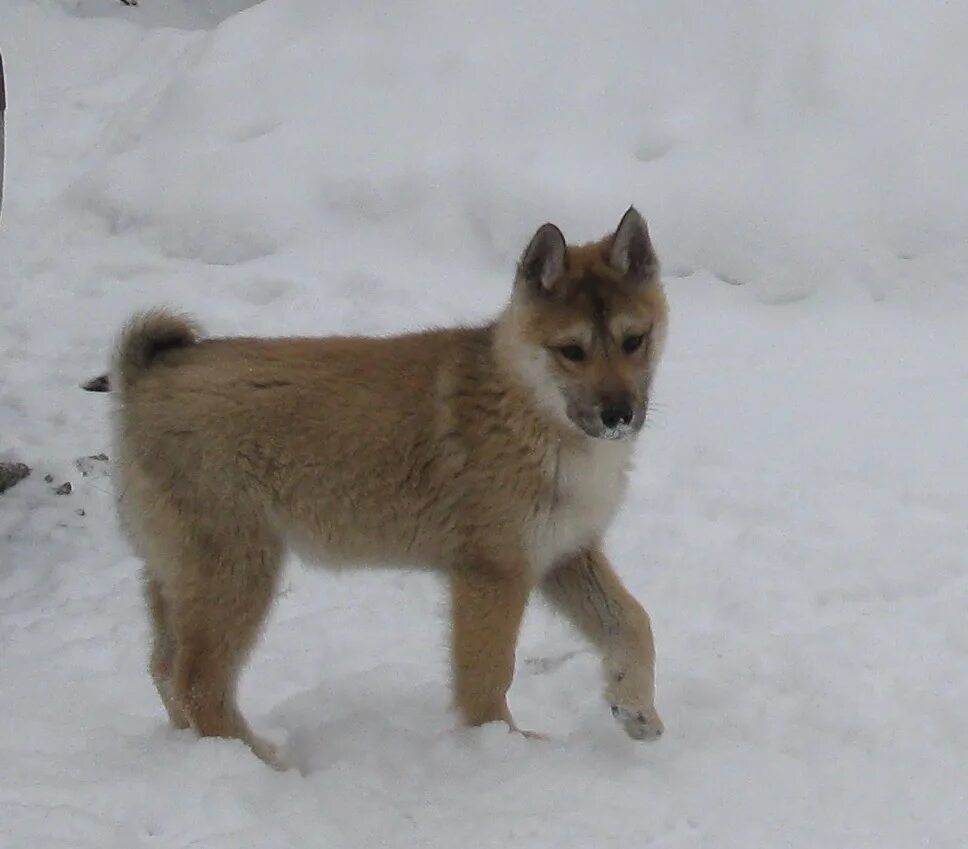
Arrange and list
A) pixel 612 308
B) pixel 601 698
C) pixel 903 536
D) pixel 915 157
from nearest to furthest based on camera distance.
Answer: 1. pixel 612 308
2. pixel 601 698
3. pixel 903 536
4. pixel 915 157

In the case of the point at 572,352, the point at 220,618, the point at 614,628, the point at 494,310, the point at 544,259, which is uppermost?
the point at 544,259

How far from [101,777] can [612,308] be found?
2422 millimetres

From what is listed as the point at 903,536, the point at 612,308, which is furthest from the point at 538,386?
the point at 903,536

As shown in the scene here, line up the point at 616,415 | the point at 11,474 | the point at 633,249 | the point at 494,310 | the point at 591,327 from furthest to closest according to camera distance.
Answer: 1. the point at 494,310
2. the point at 11,474
3. the point at 633,249
4. the point at 591,327
5. the point at 616,415

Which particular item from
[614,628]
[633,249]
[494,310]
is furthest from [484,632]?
[494,310]

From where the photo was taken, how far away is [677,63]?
1042cm

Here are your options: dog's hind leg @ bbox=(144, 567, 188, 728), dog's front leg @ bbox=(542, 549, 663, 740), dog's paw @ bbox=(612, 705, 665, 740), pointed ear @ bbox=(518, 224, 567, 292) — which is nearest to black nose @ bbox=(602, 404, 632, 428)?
pointed ear @ bbox=(518, 224, 567, 292)

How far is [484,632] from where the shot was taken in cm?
484

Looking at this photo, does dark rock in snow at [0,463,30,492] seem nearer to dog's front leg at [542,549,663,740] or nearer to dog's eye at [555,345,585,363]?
dog's front leg at [542,549,663,740]

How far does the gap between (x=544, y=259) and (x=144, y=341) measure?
156 centimetres

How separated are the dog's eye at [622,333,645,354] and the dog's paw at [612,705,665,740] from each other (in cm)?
133

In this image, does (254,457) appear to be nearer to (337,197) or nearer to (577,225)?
(577,225)

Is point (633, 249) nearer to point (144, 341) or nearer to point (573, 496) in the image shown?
point (573, 496)

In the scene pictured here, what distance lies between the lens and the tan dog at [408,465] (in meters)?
4.82
